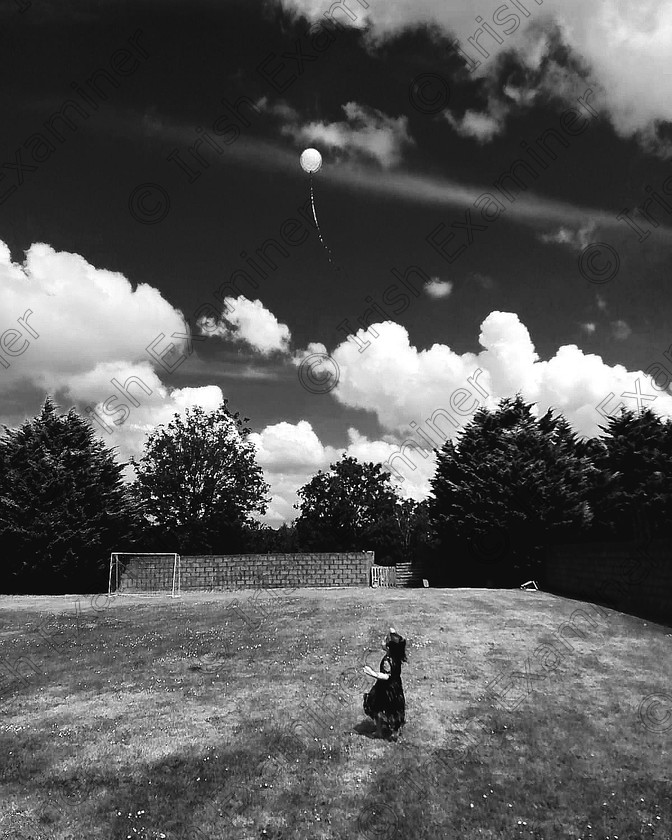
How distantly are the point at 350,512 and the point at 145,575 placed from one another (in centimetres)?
5327

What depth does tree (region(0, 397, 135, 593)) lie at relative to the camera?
37.5 metres

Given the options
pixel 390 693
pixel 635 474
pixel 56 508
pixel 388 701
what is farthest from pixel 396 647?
pixel 635 474

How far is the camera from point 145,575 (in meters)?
36.8

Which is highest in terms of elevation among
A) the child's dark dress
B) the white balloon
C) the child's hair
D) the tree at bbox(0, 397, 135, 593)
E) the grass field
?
the white balloon

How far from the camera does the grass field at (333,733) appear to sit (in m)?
9.15

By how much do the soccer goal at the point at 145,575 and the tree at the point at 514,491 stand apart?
17.5 metres

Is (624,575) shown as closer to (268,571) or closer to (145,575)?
(268,571)

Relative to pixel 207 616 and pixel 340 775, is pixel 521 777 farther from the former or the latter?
pixel 207 616

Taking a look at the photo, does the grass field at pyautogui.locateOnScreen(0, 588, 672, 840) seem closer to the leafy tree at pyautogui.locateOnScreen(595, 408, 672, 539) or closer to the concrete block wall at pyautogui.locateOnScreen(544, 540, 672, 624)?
the concrete block wall at pyautogui.locateOnScreen(544, 540, 672, 624)

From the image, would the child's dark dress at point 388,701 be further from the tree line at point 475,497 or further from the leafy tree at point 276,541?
the leafy tree at point 276,541

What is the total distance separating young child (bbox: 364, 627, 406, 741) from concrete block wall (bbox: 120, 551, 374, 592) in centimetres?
2458

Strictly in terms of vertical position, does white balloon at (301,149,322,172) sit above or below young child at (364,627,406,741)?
above

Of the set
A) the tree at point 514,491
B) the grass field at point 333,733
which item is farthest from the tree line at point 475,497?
the grass field at point 333,733

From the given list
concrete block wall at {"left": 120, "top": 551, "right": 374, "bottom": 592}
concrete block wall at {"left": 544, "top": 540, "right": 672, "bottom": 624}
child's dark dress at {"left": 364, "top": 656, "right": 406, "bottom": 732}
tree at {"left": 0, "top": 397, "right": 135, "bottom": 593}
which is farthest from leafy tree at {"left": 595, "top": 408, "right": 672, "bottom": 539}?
→ tree at {"left": 0, "top": 397, "right": 135, "bottom": 593}
